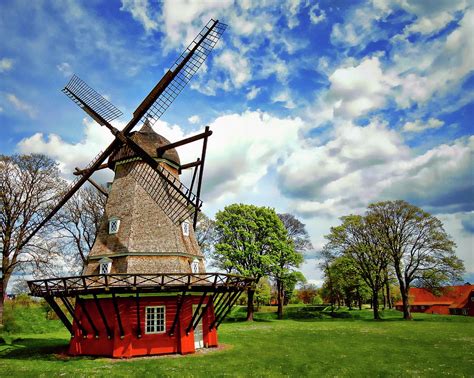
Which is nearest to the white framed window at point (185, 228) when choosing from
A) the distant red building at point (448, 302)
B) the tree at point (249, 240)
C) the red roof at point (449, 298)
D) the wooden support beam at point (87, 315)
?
the wooden support beam at point (87, 315)

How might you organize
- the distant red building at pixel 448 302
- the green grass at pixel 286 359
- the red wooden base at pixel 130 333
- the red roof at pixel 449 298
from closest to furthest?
the green grass at pixel 286 359 < the red wooden base at pixel 130 333 < the distant red building at pixel 448 302 < the red roof at pixel 449 298

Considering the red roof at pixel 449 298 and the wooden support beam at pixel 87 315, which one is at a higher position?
the wooden support beam at pixel 87 315

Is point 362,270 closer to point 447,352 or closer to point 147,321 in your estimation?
point 447,352

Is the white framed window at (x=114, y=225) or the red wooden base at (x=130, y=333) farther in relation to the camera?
the white framed window at (x=114, y=225)

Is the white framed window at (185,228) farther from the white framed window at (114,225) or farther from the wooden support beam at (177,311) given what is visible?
the wooden support beam at (177,311)

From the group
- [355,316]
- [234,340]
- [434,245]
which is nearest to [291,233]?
[355,316]

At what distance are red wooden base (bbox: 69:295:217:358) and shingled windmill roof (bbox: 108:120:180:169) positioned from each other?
335 inches

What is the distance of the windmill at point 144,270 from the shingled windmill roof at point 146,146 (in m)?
0.06

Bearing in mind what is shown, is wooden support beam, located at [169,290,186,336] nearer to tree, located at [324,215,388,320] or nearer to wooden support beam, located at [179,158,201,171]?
wooden support beam, located at [179,158,201,171]

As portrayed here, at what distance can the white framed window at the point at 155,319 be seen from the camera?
17.1 meters

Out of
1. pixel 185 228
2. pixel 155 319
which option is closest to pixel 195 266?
pixel 185 228

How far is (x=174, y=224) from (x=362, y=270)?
2995 cm

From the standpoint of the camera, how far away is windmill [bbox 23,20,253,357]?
16.4 meters

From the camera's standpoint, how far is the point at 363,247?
1556 inches
